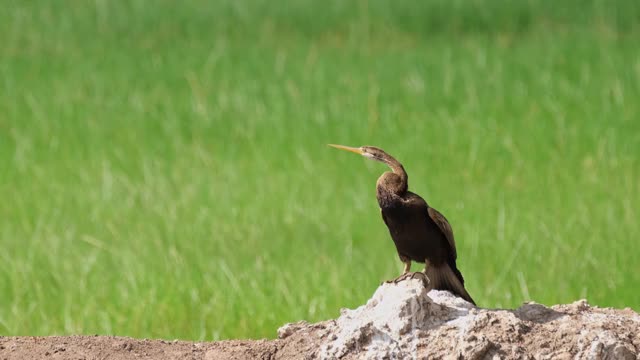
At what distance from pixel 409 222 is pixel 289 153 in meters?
4.81

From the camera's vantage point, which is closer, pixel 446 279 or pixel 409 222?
pixel 409 222

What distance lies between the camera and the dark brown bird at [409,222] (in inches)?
173

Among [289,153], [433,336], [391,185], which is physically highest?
[289,153]

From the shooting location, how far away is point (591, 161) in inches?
355

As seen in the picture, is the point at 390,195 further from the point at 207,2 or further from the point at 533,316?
the point at 207,2

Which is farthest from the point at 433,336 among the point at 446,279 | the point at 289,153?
the point at 289,153

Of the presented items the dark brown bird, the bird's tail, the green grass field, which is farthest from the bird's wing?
the green grass field

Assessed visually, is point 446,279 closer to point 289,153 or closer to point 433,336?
point 433,336

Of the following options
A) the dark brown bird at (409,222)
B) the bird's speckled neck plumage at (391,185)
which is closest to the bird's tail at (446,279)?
the dark brown bird at (409,222)

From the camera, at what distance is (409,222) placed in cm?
444

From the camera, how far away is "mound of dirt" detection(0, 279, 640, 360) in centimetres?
439

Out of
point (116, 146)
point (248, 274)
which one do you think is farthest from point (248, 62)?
point (248, 274)

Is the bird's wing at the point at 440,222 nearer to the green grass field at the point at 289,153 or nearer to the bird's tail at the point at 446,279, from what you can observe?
the bird's tail at the point at 446,279

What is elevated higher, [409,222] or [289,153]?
[289,153]
